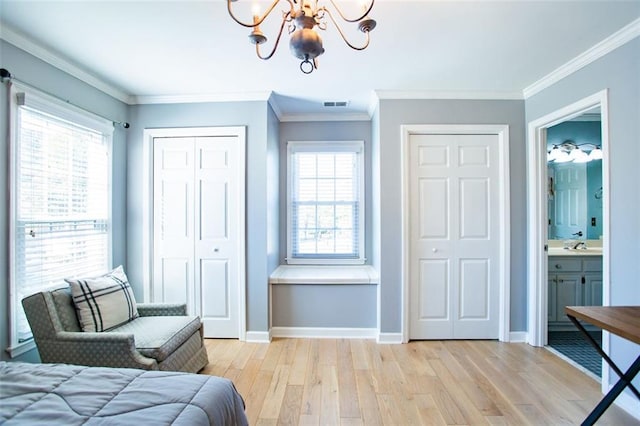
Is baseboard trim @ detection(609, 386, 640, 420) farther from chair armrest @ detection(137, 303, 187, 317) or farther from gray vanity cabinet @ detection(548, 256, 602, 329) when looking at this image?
chair armrest @ detection(137, 303, 187, 317)

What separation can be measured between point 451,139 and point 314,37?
7.29 feet

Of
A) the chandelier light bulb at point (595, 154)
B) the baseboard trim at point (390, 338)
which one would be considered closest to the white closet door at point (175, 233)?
the baseboard trim at point (390, 338)

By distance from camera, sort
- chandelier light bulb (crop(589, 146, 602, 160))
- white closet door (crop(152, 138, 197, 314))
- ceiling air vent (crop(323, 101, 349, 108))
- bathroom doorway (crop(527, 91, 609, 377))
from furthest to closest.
A: chandelier light bulb (crop(589, 146, 602, 160)), ceiling air vent (crop(323, 101, 349, 108)), white closet door (crop(152, 138, 197, 314)), bathroom doorway (crop(527, 91, 609, 377))

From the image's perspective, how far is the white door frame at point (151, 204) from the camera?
2.90m

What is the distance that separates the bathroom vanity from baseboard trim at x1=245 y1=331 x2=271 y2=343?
3.02 metres

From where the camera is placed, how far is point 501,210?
2883mm

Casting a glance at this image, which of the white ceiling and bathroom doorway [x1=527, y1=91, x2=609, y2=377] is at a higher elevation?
the white ceiling

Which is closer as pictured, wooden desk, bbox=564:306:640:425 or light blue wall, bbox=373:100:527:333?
wooden desk, bbox=564:306:640:425

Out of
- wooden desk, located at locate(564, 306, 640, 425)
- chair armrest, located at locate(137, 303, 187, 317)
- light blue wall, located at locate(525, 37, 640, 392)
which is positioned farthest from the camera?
chair armrest, located at locate(137, 303, 187, 317)

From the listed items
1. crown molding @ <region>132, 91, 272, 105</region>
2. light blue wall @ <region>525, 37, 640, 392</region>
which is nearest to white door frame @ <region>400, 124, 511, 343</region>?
light blue wall @ <region>525, 37, 640, 392</region>

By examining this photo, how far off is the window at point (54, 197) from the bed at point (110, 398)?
1.03 metres

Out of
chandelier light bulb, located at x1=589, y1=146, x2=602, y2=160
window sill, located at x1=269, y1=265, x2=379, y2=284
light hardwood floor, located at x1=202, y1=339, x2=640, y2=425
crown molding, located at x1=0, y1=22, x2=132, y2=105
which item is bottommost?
light hardwood floor, located at x1=202, y1=339, x2=640, y2=425

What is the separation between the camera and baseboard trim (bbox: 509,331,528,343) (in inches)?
113

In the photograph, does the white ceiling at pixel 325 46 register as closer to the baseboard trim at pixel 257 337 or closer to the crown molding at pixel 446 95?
the crown molding at pixel 446 95
